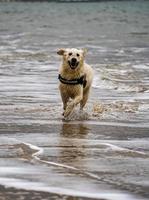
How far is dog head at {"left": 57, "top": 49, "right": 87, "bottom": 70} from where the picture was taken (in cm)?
1112

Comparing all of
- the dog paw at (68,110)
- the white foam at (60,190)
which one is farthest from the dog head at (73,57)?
the white foam at (60,190)

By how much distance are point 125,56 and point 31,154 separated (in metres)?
19.7

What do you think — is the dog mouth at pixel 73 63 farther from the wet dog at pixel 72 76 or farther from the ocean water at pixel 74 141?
the ocean water at pixel 74 141

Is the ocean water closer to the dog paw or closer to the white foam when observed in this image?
the white foam

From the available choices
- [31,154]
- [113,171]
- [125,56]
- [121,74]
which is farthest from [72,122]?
[125,56]

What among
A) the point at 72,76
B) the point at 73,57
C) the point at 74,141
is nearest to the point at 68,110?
the point at 72,76

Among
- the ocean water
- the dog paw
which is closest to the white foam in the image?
the ocean water

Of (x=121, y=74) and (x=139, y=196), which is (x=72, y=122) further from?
(x=121, y=74)

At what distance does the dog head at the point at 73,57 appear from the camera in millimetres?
11125

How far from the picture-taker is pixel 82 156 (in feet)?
25.4

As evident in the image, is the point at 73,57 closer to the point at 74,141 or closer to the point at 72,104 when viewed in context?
the point at 72,104

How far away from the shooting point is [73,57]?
11.1m

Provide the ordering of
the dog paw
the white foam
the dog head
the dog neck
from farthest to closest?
1. the dog neck
2. the dog head
3. the dog paw
4. the white foam

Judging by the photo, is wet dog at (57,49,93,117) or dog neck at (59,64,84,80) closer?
wet dog at (57,49,93,117)
